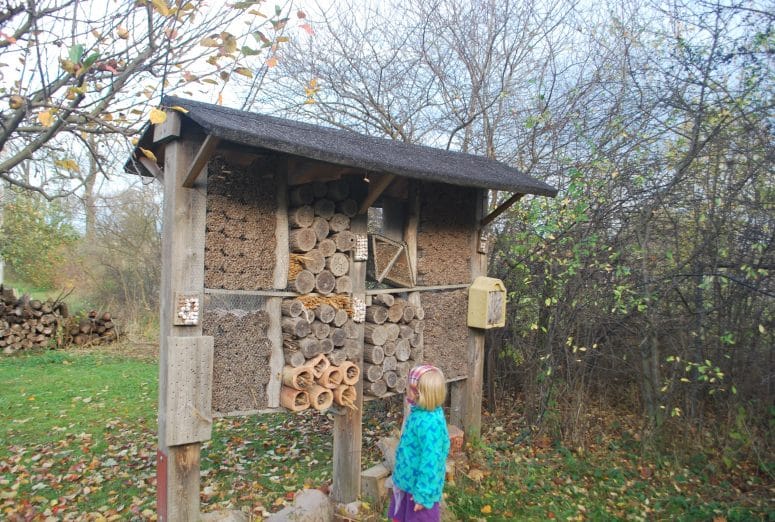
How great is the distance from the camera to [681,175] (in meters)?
5.91

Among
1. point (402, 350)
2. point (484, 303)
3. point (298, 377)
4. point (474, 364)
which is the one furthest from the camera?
point (474, 364)

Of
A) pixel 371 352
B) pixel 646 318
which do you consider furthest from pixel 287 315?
pixel 646 318

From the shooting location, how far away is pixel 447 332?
18.5 ft

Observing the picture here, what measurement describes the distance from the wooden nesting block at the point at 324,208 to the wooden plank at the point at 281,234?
10.2 inches

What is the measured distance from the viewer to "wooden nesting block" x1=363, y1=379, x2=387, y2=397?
15.8 feet

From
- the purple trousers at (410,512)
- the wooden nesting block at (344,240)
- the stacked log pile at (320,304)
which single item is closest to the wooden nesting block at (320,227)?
the stacked log pile at (320,304)

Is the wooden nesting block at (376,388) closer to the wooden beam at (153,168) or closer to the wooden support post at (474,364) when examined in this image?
the wooden support post at (474,364)

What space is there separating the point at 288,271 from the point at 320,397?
3.44 feet

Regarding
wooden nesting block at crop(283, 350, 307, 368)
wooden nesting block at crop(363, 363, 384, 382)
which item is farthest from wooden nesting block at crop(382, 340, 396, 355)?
wooden nesting block at crop(283, 350, 307, 368)

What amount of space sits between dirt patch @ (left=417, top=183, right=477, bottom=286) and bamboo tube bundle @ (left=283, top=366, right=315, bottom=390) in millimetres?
1638

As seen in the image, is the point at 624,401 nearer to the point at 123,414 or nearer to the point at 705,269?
the point at 705,269

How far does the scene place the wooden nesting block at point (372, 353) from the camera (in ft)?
15.7

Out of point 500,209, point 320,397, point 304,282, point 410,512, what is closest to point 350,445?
point 320,397

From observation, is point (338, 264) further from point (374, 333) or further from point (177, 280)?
point (177, 280)
